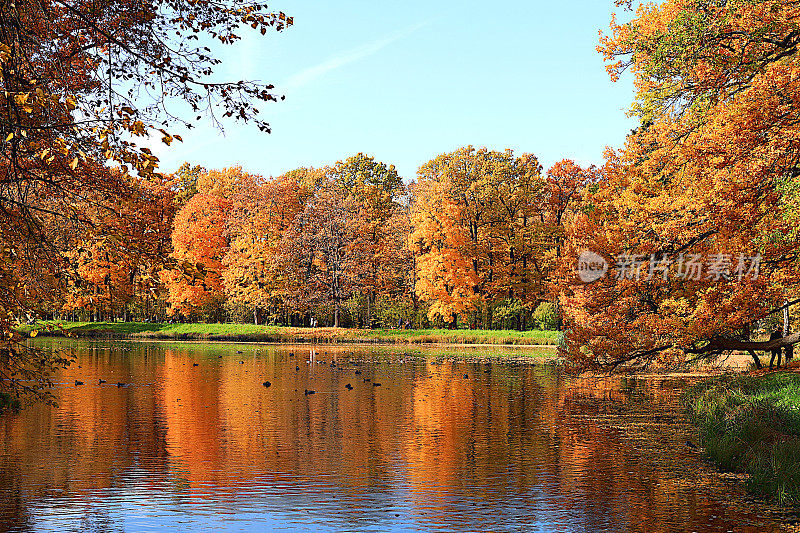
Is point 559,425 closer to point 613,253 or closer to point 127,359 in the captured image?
point 613,253

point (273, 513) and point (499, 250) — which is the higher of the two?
point (499, 250)

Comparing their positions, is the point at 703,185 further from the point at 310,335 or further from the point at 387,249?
the point at 387,249

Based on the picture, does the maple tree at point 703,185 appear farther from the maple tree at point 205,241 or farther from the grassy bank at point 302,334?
the maple tree at point 205,241

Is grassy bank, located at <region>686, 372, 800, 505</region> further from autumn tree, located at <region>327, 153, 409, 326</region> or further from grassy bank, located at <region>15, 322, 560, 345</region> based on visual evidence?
autumn tree, located at <region>327, 153, 409, 326</region>

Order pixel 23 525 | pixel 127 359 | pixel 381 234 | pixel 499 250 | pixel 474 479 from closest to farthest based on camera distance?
pixel 23 525 → pixel 474 479 → pixel 127 359 → pixel 499 250 → pixel 381 234

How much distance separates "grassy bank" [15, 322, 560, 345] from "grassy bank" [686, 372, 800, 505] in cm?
3187

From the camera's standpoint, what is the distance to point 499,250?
210 feet

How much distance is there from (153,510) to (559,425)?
40.0ft

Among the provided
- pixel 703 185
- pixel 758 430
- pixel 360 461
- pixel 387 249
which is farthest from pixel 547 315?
pixel 360 461

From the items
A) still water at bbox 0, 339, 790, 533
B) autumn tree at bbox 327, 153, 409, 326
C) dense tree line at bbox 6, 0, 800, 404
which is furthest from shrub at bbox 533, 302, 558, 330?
still water at bbox 0, 339, 790, 533

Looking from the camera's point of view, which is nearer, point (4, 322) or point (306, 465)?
point (4, 322)

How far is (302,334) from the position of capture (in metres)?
61.5

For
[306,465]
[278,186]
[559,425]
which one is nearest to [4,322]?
[306,465]

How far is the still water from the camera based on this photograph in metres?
11.3
